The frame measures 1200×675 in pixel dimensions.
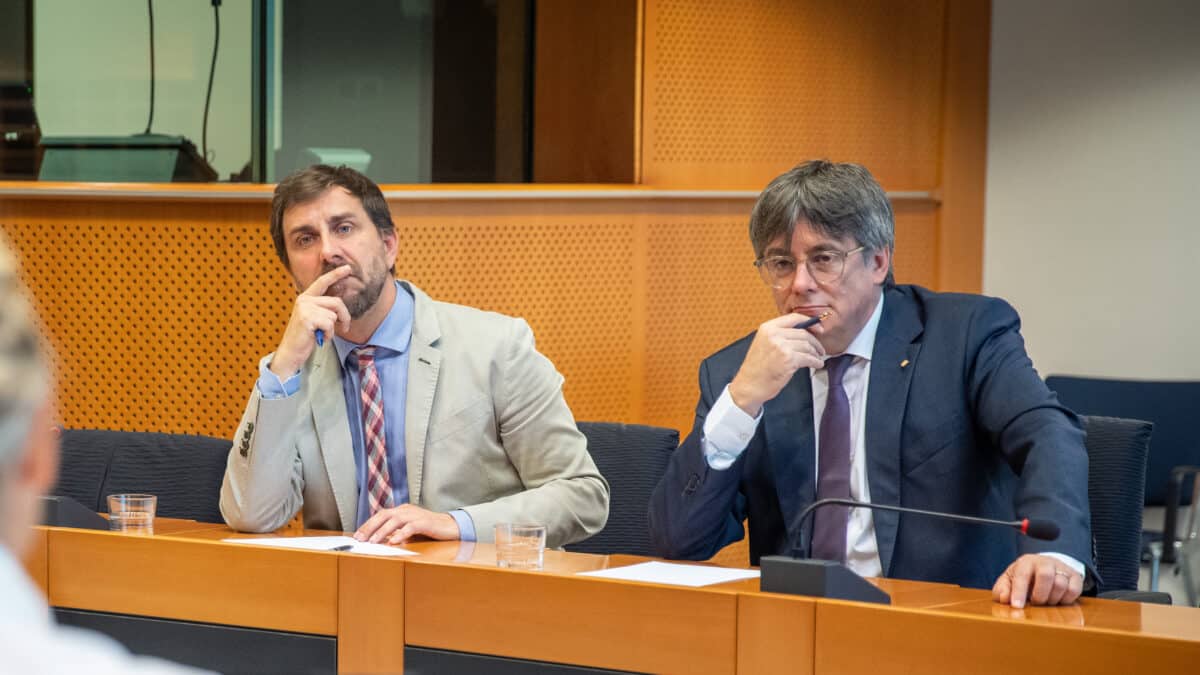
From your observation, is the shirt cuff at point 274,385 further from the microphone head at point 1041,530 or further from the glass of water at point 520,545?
the microphone head at point 1041,530

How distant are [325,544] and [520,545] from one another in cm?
40

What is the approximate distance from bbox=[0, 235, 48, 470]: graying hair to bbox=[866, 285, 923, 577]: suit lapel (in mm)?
2040

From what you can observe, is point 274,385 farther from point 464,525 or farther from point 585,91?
point 585,91

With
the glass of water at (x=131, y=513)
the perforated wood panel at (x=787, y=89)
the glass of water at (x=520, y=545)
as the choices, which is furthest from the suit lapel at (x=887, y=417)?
the perforated wood panel at (x=787, y=89)

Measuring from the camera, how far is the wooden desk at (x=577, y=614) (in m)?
1.88

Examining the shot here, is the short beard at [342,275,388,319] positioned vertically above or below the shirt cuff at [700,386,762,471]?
above

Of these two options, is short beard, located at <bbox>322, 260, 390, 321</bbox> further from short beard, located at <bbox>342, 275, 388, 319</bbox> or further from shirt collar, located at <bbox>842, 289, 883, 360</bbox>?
shirt collar, located at <bbox>842, 289, 883, 360</bbox>

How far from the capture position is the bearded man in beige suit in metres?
2.89

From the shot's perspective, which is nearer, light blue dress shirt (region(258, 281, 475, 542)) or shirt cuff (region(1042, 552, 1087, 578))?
shirt cuff (region(1042, 552, 1087, 578))

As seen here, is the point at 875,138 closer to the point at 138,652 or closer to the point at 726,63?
the point at 726,63

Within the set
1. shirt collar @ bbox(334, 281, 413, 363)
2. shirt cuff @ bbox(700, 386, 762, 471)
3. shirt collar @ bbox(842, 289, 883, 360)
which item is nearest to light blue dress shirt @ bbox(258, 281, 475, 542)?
shirt collar @ bbox(334, 281, 413, 363)

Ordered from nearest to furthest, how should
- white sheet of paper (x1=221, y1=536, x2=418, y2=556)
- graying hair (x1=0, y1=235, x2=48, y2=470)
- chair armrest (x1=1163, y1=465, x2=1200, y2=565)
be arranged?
graying hair (x1=0, y1=235, x2=48, y2=470), white sheet of paper (x1=221, y1=536, x2=418, y2=556), chair armrest (x1=1163, y1=465, x2=1200, y2=565)

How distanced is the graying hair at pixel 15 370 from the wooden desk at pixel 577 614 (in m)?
1.36

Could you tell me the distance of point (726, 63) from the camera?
535 centimetres
